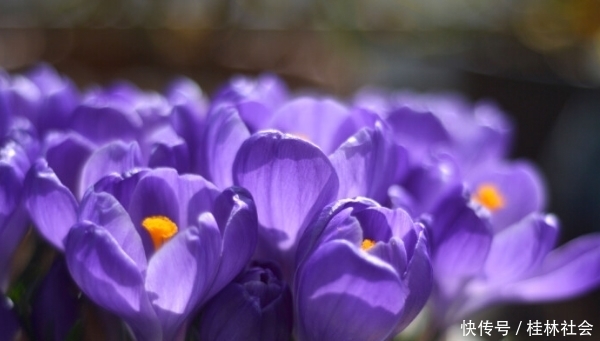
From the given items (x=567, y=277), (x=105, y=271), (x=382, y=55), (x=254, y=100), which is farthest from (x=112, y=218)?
(x=382, y=55)

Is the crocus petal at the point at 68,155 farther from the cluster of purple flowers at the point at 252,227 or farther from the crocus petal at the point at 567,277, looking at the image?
the crocus petal at the point at 567,277

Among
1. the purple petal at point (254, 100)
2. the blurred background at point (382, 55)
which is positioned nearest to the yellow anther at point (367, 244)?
the purple petal at point (254, 100)

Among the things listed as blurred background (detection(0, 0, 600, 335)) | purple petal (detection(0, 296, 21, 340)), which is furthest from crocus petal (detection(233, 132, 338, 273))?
blurred background (detection(0, 0, 600, 335))

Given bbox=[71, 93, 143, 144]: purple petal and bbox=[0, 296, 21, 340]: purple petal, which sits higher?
bbox=[71, 93, 143, 144]: purple petal

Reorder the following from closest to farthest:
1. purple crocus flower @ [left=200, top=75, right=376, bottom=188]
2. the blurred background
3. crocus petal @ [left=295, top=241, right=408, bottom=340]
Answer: crocus petal @ [left=295, top=241, right=408, bottom=340]
purple crocus flower @ [left=200, top=75, right=376, bottom=188]
the blurred background

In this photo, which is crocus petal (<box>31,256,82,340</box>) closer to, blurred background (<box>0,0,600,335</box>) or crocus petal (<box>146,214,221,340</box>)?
crocus petal (<box>146,214,221,340</box>)

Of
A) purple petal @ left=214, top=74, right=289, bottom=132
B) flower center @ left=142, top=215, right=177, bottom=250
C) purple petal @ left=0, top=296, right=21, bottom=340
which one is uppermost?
purple petal @ left=214, top=74, right=289, bottom=132

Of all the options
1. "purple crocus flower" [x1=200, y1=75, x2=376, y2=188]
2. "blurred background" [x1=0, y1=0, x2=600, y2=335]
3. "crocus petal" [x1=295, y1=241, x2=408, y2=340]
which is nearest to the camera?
"crocus petal" [x1=295, y1=241, x2=408, y2=340]

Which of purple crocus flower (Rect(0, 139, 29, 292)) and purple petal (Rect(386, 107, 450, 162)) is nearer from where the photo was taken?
purple crocus flower (Rect(0, 139, 29, 292))
